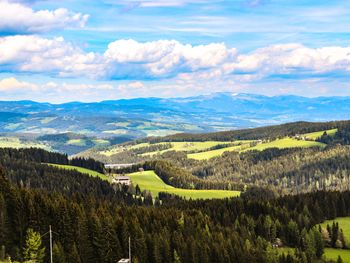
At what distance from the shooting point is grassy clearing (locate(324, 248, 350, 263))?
14400 centimetres

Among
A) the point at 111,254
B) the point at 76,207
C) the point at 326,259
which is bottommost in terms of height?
the point at 326,259

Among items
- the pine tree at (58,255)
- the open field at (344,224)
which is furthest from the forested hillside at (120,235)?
the open field at (344,224)

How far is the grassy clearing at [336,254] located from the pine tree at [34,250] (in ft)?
262

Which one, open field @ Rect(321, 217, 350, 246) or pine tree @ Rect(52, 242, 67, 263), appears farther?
open field @ Rect(321, 217, 350, 246)

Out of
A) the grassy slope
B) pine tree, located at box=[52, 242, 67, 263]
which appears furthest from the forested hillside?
the grassy slope

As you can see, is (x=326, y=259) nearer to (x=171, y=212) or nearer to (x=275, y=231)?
(x=275, y=231)

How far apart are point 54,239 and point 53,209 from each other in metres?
7.80

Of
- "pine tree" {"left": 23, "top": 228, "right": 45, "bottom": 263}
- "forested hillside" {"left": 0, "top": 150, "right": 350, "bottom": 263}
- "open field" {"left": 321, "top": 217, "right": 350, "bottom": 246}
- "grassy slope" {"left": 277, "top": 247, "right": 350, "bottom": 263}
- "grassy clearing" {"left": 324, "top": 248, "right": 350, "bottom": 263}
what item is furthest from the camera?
"open field" {"left": 321, "top": 217, "right": 350, "bottom": 246}

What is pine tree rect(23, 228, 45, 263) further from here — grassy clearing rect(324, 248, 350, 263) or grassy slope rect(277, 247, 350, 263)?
grassy clearing rect(324, 248, 350, 263)

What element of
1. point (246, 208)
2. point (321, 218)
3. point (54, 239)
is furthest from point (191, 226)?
point (321, 218)

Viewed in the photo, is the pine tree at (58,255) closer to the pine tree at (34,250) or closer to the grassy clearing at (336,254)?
the pine tree at (34,250)

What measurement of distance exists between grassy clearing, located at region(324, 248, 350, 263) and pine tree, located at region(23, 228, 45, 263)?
79865mm

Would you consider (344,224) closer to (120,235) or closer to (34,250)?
(120,235)

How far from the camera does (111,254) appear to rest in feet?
369
